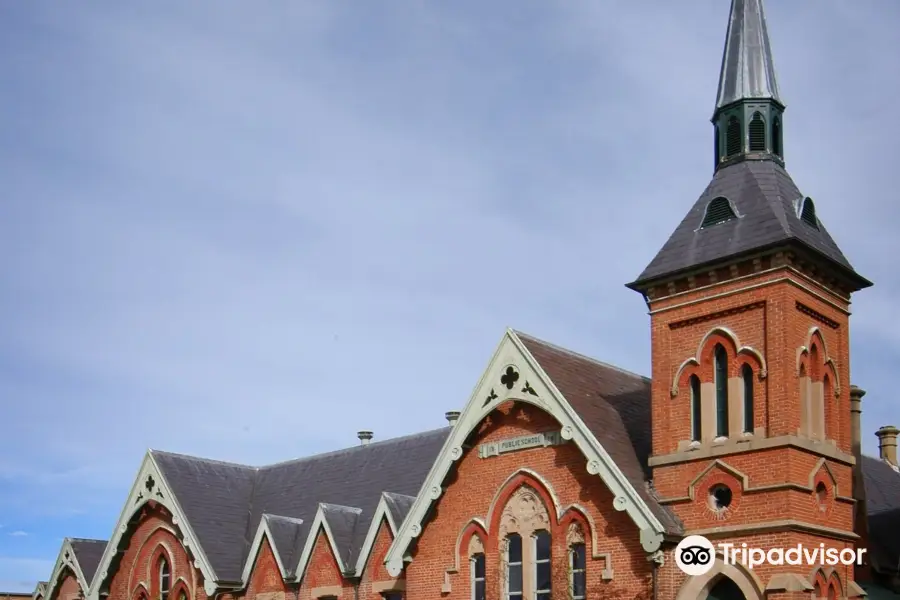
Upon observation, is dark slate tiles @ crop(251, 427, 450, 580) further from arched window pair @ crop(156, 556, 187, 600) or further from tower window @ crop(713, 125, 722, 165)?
tower window @ crop(713, 125, 722, 165)

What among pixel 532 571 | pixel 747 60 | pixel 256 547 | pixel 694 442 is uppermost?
pixel 747 60

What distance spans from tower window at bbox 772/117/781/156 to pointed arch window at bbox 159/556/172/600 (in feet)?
72.2

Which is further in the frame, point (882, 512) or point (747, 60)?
point (882, 512)

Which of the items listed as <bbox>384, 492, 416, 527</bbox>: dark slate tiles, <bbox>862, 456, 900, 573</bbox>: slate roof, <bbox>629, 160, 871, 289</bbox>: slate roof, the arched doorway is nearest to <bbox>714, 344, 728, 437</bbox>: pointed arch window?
<bbox>629, 160, 871, 289</bbox>: slate roof

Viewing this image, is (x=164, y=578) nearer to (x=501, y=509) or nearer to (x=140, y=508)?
(x=140, y=508)

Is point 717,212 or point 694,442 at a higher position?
point 717,212

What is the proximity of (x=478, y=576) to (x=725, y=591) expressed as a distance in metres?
6.51

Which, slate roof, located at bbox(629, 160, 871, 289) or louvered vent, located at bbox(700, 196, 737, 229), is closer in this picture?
slate roof, located at bbox(629, 160, 871, 289)

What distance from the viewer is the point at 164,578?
128 ft

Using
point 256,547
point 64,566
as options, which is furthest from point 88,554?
point 256,547

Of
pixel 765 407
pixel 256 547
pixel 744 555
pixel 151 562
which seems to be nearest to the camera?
pixel 744 555

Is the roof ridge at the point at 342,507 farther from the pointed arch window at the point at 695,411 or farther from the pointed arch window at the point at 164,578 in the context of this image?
the pointed arch window at the point at 695,411

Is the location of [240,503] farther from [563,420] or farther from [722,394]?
[722,394]

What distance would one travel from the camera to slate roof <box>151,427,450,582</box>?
36.9 metres
